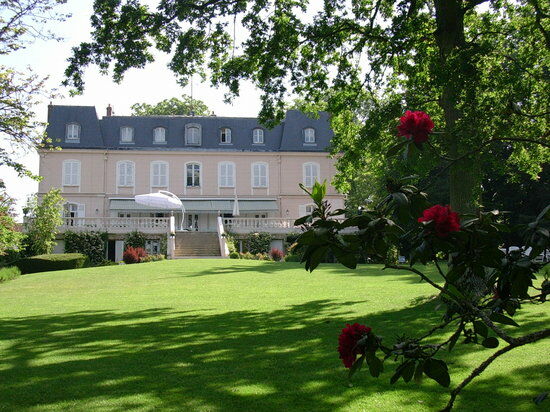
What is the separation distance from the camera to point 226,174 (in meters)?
41.0

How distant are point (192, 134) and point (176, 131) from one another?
1.20 metres

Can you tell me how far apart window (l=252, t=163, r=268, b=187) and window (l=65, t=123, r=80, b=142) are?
12383mm

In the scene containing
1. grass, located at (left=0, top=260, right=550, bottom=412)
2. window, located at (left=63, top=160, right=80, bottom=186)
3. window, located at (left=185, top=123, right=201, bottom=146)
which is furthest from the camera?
window, located at (left=185, top=123, right=201, bottom=146)

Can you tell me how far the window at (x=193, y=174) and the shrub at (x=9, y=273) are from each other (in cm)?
1920

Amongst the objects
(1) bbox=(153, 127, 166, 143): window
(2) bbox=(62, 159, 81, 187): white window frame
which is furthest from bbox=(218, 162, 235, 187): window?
(2) bbox=(62, 159, 81, 187): white window frame

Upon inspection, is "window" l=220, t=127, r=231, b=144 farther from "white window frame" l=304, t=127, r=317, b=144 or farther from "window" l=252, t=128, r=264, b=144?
"white window frame" l=304, t=127, r=317, b=144

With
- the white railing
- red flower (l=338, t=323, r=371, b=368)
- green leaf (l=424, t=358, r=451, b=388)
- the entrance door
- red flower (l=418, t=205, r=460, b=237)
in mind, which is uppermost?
the entrance door

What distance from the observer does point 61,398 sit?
486 cm

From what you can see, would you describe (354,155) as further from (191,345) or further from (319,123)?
(319,123)

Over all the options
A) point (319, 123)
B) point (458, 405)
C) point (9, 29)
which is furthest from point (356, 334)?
point (319, 123)

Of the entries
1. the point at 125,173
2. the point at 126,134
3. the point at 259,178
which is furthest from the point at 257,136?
the point at 125,173

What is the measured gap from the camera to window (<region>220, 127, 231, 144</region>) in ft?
138

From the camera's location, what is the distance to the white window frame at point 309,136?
4203 cm

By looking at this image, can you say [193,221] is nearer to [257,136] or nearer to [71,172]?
[257,136]
